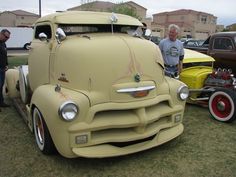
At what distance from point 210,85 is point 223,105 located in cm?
106

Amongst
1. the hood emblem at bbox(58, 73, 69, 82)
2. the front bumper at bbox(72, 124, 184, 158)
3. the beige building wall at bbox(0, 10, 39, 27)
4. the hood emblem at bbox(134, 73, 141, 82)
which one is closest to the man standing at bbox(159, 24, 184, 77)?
the front bumper at bbox(72, 124, 184, 158)

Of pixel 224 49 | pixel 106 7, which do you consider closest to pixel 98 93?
pixel 224 49

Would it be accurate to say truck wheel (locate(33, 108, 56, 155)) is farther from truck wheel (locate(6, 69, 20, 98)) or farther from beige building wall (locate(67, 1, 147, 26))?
beige building wall (locate(67, 1, 147, 26))

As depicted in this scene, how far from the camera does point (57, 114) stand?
152 inches

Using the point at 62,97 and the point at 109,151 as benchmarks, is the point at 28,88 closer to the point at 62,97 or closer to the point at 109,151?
the point at 62,97

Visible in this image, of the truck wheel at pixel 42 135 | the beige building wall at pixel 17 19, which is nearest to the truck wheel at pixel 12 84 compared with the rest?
the truck wheel at pixel 42 135

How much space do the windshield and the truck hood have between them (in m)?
0.27

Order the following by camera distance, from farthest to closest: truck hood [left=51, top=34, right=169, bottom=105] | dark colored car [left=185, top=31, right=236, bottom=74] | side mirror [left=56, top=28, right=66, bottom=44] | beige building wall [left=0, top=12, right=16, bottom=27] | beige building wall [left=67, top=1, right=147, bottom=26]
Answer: beige building wall [left=0, top=12, right=16, bottom=27] → beige building wall [left=67, top=1, right=147, bottom=26] → dark colored car [left=185, top=31, right=236, bottom=74] → side mirror [left=56, top=28, right=66, bottom=44] → truck hood [left=51, top=34, right=169, bottom=105]

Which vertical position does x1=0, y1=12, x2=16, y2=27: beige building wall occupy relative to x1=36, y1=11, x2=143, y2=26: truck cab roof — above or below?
above

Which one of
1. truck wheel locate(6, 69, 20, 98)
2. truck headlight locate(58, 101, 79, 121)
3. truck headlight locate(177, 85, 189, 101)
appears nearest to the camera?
truck headlight locate(58, 101, 79, 121)

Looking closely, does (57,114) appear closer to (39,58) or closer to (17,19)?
(39,58)

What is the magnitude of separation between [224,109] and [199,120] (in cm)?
52

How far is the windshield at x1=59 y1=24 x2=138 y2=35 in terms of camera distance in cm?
495

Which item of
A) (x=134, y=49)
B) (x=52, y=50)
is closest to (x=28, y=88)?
(x=52, y=50)
